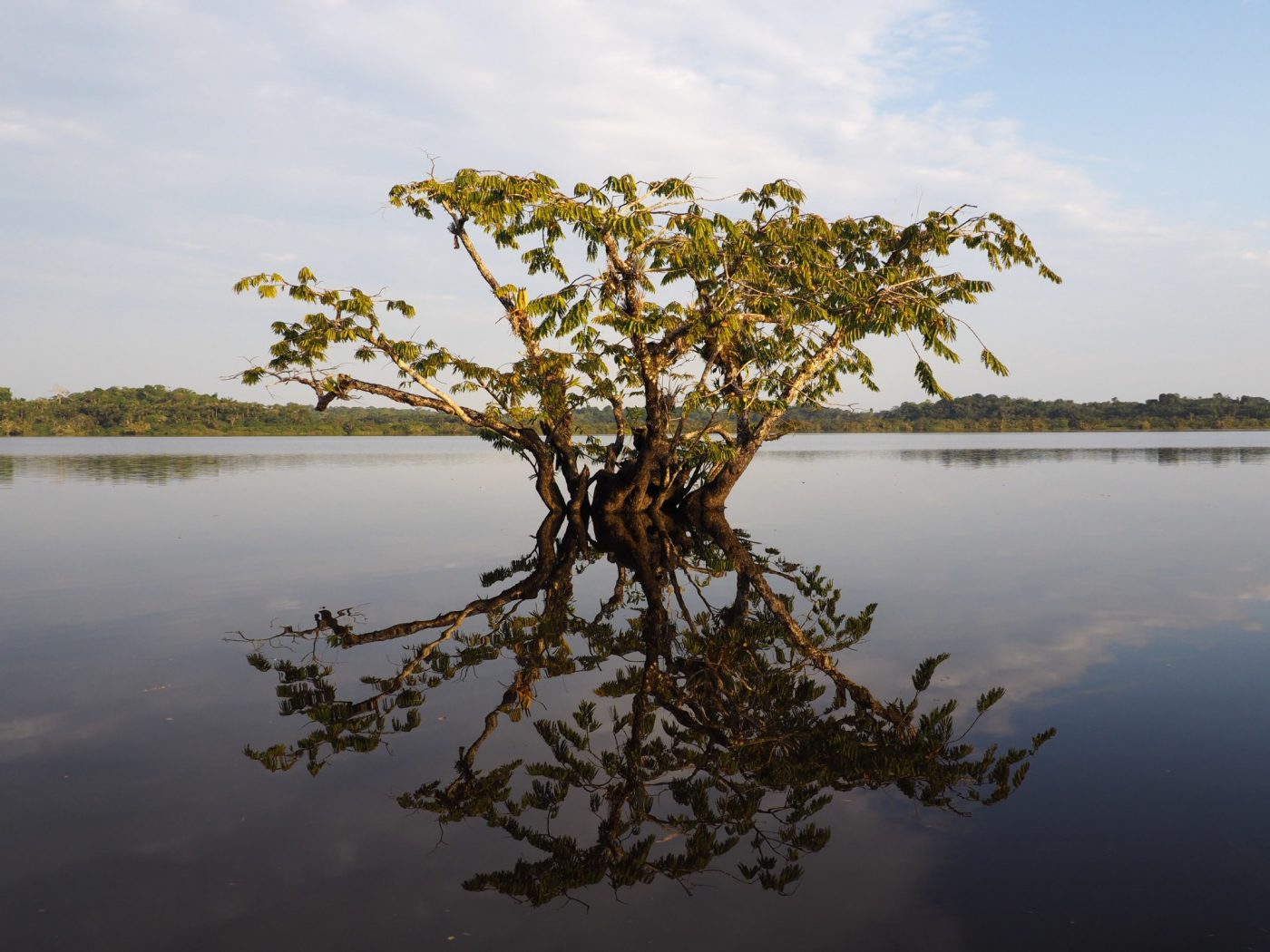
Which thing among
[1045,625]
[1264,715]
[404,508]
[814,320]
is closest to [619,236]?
[814,320]

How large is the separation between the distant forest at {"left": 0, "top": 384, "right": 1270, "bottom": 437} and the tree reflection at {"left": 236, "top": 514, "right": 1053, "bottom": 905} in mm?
113235

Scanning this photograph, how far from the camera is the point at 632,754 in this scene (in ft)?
22.7

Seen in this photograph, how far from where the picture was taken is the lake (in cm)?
468

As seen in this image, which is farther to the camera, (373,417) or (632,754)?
(373,417)

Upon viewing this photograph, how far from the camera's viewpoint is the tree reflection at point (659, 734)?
5.46 m

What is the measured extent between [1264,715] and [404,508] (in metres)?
23.0

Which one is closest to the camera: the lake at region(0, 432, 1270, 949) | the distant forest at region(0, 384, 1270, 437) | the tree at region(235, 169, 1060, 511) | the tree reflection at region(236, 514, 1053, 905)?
the lake at region(0, 432, 1270, 949)

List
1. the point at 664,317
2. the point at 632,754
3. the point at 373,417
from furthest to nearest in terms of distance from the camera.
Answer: the point at 373,417 < the point at 664,317 < the point at 632,754

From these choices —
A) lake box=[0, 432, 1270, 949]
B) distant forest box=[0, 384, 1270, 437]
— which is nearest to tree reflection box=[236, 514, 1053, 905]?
lake box=[0, 432, 1270, 949]

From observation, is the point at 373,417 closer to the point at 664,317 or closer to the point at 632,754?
the point at 664,317

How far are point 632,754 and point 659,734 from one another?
45 centimetres

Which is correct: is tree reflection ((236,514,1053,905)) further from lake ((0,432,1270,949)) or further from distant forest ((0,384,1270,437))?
distant forest ((0,384,1270,437))

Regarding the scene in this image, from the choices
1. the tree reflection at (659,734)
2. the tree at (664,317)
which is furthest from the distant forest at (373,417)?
the tree reflection at (659,734)

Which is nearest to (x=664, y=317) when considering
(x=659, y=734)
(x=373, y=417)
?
(x=659, y=734)
